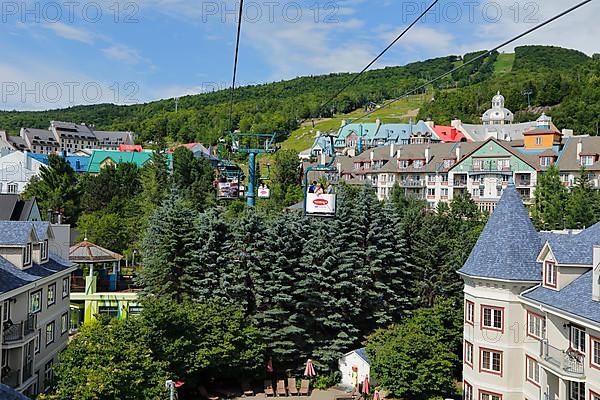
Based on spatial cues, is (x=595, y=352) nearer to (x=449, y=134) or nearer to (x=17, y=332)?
(x=17, y=332)

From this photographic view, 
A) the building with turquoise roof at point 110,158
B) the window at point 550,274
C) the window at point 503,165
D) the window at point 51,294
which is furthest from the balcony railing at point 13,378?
the building with turquoise roof at point 110,158

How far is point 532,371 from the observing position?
23438 mm

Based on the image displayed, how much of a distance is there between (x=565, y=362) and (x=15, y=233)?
68.2 ft

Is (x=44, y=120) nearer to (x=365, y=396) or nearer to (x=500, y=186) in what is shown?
(x=500, y=186)

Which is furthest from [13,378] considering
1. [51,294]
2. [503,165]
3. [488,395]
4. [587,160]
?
[587,160]

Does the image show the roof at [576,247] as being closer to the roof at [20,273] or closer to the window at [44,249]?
the roof at [20,273]

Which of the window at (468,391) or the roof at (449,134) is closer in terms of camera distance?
the window at (468,391)

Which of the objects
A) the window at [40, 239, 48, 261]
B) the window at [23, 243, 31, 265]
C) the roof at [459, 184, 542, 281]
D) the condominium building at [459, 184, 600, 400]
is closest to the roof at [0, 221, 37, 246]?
the window at [23, 243, 31, 265]

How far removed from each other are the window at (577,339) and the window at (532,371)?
2984 millimetres

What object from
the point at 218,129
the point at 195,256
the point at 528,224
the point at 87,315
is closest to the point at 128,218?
the point at 87,315

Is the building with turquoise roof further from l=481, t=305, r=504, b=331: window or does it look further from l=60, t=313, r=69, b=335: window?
l=481, t=305, r=504, b=331: window

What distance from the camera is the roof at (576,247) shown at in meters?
21.5

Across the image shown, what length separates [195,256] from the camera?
32219mm

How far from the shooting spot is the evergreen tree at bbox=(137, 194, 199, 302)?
1271 inches
